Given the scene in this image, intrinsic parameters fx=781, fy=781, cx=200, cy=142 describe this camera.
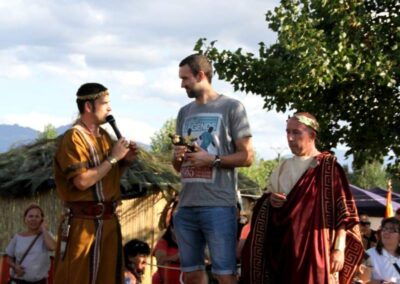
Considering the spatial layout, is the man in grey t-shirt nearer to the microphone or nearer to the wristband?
the microphone

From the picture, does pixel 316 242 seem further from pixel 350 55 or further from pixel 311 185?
pixel 350 55

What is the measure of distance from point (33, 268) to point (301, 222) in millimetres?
4244

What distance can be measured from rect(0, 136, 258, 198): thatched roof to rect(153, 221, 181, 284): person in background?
15.6ft

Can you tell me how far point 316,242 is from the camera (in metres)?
4.71

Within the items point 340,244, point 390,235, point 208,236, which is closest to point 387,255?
point 390,235

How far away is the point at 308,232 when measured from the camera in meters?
4.74

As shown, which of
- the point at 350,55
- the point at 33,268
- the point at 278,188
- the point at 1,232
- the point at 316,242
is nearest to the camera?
the point at 316,242

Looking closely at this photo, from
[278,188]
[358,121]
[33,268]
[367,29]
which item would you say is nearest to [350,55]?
[367,29]

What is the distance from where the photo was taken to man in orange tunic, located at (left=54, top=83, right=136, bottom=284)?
4.67m

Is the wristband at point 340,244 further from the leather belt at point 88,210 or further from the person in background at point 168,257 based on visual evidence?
the person in background at point 168,257

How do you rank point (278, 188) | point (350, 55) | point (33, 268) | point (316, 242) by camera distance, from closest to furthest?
point (316, 242) < point (278, 188) < point (33, 268) < point (350, 55)

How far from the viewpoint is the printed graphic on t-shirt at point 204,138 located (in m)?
4.79

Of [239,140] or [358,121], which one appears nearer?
[239,140]

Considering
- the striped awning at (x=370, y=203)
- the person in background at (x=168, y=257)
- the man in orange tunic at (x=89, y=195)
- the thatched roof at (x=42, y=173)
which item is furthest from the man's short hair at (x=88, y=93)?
the striped awning at (x=370, y=203)
